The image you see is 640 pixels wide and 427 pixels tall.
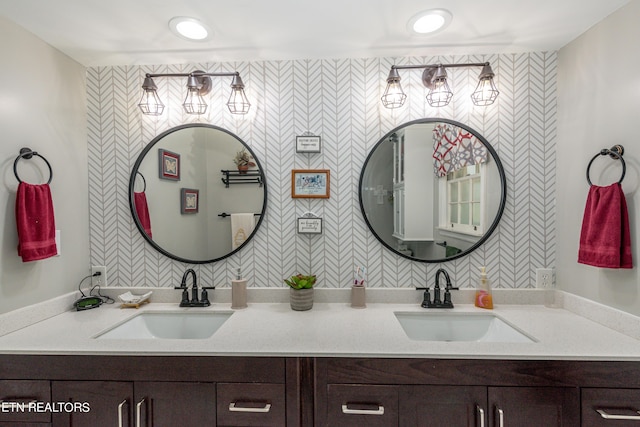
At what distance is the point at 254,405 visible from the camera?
1255 mm

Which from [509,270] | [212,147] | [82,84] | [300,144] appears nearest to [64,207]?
[82,84]

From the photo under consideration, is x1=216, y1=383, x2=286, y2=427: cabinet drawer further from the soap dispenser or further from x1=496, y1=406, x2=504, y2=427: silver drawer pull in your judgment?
x1=496, y1=406, x2=504, y2=427: silver drawer pull

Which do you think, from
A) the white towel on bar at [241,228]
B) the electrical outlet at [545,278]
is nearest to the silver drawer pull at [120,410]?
the white towel on bar at [241,228]

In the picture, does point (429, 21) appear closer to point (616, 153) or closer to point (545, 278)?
point (616, 153)

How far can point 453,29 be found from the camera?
5.18 ft

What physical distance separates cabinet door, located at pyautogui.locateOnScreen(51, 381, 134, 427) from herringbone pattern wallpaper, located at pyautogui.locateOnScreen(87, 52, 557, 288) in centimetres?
72

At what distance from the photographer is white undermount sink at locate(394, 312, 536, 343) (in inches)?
65.7

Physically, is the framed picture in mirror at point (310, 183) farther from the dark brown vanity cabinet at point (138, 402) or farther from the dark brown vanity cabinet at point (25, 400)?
the dark brown vanity cabinet at point (25, 400)

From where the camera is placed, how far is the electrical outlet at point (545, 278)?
181 centimetres

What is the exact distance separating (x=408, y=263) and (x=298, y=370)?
0.93 meters

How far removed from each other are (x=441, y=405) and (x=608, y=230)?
1.05 m

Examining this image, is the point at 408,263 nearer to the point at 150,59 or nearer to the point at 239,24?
Answer: the point at 239,24

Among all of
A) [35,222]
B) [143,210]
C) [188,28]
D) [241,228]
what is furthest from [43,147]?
[241,228]

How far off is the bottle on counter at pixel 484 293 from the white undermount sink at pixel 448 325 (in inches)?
3.0
